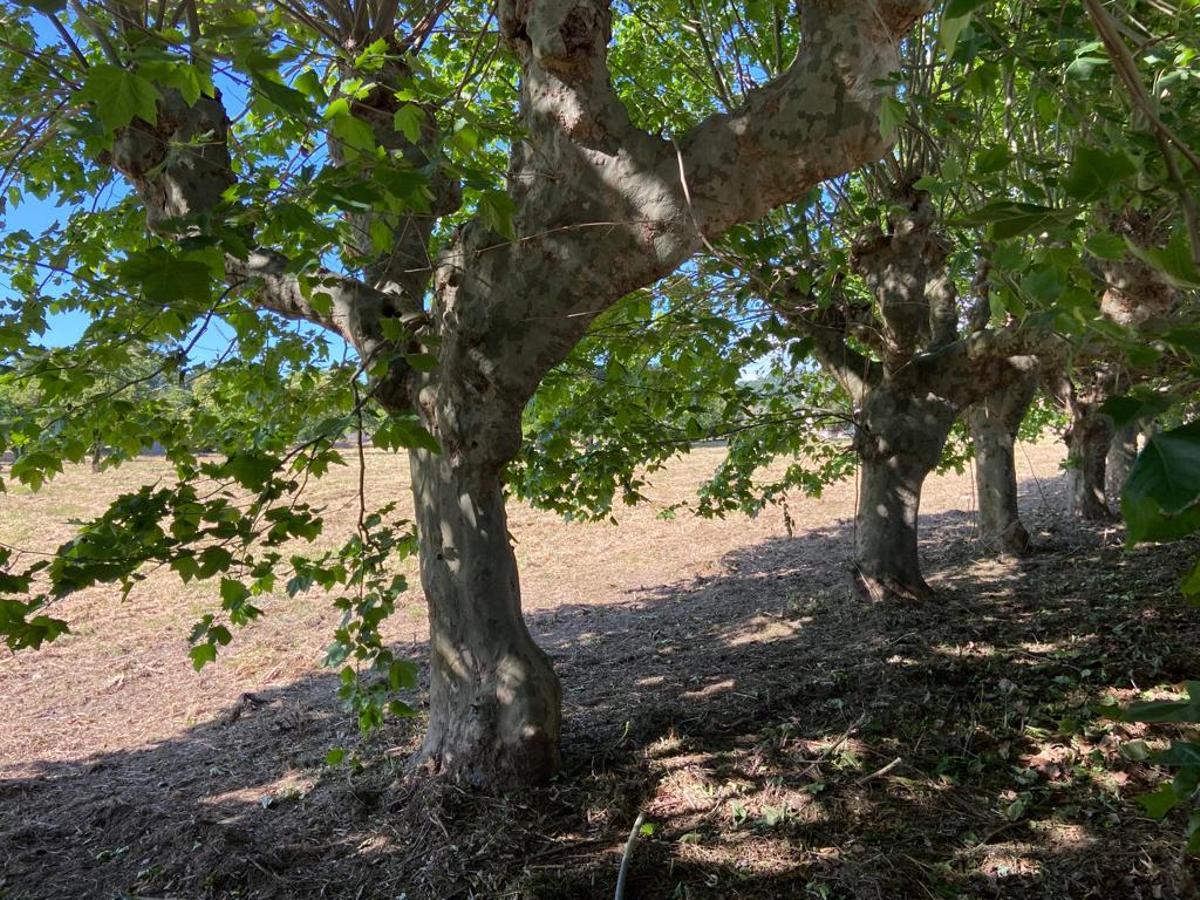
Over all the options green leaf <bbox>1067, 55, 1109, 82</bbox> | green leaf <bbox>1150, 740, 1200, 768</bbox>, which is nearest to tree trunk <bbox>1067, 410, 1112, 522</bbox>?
green leaf <bbox>1067, 55, 1109, 82</bbox>

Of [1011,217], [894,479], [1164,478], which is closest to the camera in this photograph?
[1164,478]

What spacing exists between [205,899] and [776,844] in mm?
2240

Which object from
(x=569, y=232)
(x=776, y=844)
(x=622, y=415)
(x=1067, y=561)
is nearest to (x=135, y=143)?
(x=569, y=232)

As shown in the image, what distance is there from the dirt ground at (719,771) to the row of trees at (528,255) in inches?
19.5

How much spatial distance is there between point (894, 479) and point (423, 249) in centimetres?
391

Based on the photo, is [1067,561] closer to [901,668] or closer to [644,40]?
[901,668]

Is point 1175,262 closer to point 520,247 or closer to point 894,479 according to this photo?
point 520,247

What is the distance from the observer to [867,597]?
228 inches

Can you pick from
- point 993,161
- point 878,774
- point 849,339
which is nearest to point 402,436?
point 993,161

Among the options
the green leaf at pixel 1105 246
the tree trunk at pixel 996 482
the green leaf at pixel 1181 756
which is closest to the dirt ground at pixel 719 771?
the tree trunk at pixel 996 482

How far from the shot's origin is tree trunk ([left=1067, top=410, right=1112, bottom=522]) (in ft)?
31.5

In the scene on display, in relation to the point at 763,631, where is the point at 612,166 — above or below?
above

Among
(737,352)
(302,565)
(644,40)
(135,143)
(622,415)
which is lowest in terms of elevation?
(302,565)

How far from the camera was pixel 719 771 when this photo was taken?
331cm
